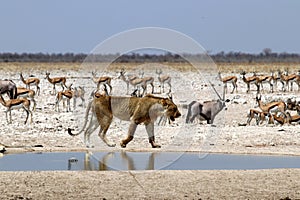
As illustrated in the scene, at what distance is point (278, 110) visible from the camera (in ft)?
66.4

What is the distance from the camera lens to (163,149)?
13375 millimetres

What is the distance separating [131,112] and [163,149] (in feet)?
2.79

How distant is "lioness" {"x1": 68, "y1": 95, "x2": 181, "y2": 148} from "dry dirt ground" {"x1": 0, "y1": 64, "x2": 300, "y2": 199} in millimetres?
268

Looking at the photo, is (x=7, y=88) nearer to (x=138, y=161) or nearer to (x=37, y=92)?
(x=37, y=92)

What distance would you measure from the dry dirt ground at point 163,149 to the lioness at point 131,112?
0.88ft

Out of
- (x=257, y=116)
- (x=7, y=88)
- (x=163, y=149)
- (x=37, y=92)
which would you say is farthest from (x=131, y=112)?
(x=37, y=92)

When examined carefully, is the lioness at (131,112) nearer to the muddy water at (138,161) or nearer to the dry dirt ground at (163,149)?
the dry dirt ground at (163,149)

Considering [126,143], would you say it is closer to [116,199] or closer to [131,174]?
[131,174]

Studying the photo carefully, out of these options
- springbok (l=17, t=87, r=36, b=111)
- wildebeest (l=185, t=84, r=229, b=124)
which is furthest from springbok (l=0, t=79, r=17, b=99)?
wildebeest (l=185, t=84, r=229, b=124)

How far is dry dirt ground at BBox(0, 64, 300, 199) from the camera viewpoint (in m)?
9.23

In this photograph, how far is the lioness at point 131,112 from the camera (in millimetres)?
13336

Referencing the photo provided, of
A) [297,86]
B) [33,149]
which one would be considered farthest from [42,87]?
[33,149]

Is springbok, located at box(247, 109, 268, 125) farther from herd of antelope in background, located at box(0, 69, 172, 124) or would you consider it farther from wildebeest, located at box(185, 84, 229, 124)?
herd of antelope in background, located at box(0, 69, 172, 124)

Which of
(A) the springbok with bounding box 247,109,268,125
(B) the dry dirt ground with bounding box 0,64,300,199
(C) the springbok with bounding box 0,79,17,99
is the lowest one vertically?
(B) the dry dirt ground with bounding box 0,64,300,199
